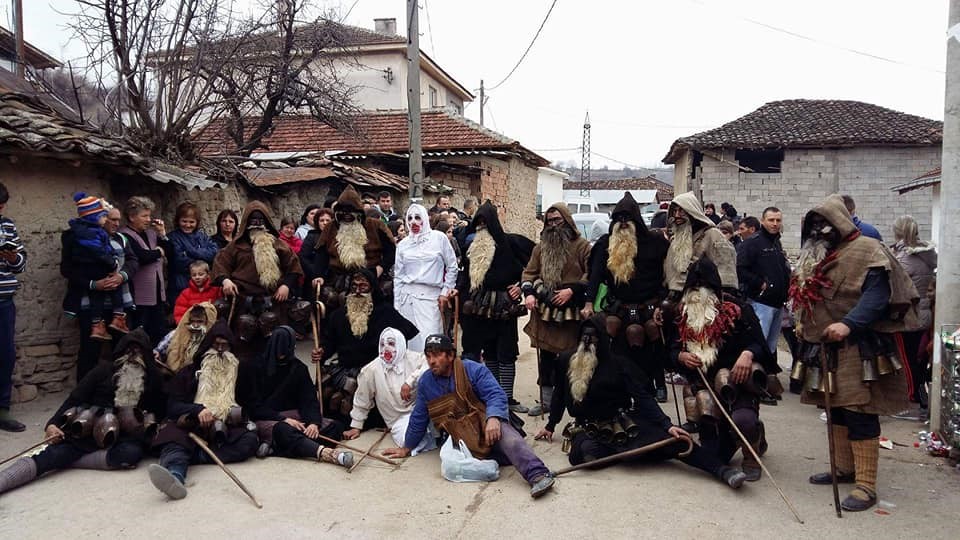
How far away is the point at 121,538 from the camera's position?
3965mm

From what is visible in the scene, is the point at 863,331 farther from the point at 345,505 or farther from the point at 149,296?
the point at 149,296

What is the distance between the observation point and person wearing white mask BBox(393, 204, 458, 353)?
22.1 feet

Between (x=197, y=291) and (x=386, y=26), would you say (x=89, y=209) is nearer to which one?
(x=197, y=291)

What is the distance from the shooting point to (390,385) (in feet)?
19.1

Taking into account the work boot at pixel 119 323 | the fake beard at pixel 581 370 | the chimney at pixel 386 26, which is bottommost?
the fake beard at pixel 581 370

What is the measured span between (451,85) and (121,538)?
1010 inches

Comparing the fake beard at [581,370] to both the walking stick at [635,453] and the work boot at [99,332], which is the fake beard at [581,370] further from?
the work boot at [99,332]

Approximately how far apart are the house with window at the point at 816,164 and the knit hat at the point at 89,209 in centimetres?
1911

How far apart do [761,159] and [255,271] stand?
19.3 metres

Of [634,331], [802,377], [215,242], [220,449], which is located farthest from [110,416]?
[802,377]

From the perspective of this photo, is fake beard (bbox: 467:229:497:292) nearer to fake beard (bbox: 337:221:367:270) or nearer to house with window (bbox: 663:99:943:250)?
fake beard (bbox: 337:221:367:270)

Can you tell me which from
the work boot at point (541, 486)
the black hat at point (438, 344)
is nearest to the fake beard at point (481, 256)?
the black hat at point (438, 344)

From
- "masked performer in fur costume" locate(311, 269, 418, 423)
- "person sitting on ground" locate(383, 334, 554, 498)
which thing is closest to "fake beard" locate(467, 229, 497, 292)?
"masked performer in fur costume" locate(311, 269, 418, 423)

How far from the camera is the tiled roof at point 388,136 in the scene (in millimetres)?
18250
